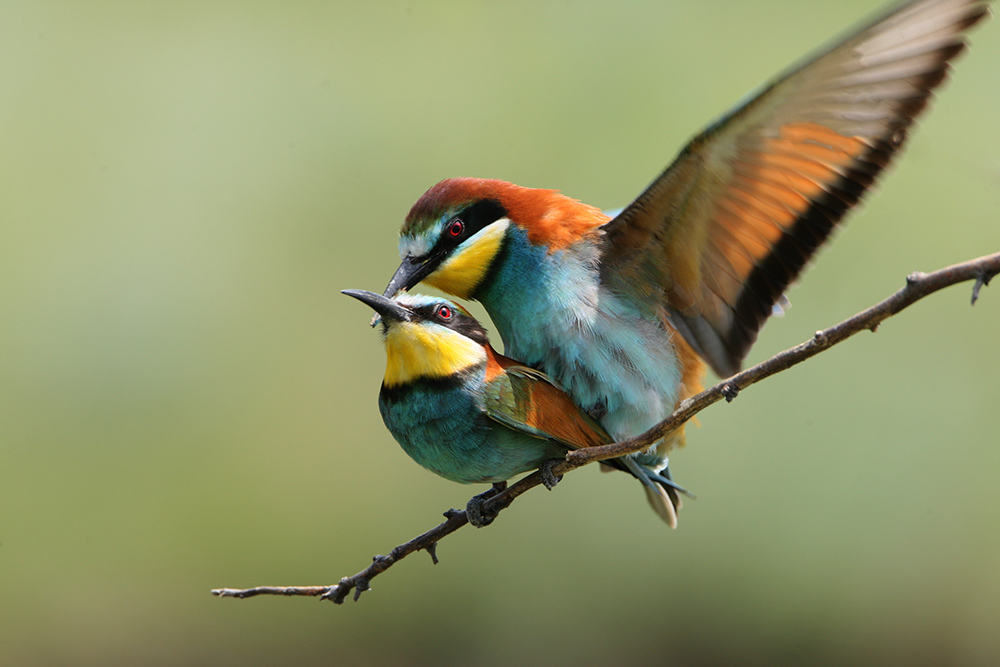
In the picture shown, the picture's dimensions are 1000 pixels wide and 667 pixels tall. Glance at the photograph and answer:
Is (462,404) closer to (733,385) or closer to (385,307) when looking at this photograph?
(385,307)

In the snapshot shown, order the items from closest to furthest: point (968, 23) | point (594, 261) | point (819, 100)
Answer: point (968, 23) < point (819, 100) < point (594, 261)

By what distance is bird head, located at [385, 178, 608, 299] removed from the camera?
4.89 feet

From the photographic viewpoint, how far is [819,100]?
132 centimetres

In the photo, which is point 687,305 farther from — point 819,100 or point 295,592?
point 295,592

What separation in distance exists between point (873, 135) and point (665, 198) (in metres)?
0.31

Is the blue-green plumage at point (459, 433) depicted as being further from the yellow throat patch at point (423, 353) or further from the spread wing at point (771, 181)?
the spread wing at point (771, 181)

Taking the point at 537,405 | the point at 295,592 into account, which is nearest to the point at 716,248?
the point at 537,405

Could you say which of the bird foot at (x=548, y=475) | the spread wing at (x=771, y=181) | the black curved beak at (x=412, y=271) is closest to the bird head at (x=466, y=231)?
the black curved beak at (x=412, y=271)

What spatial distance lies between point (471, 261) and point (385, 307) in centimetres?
→ 17

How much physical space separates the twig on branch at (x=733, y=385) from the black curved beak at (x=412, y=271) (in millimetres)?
364

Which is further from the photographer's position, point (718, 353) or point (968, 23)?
point (718, 353)

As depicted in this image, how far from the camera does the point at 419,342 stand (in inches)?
56.4

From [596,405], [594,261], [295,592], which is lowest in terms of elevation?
[295,592]

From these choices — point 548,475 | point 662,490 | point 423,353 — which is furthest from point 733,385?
point 662,490
